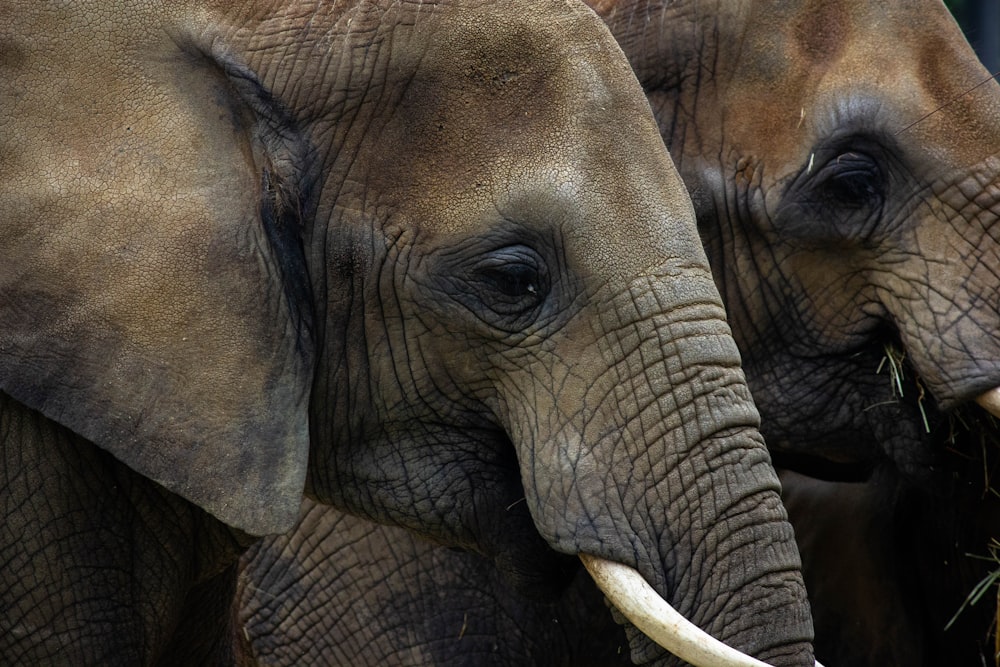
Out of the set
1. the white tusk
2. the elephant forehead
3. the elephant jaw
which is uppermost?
the elephant forehead

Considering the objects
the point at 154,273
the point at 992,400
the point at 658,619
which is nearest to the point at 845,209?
the point at 992,400

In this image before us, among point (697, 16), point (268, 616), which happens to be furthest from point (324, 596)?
point (697, 16)

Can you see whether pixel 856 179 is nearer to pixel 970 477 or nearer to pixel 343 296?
pixel 970 477

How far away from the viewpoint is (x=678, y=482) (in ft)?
11.6

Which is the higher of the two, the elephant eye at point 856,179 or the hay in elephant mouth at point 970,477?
the elephant eye at point 856,179

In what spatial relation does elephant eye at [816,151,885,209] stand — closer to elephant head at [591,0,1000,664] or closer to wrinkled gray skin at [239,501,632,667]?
elephant head at [591,0,1000,664]

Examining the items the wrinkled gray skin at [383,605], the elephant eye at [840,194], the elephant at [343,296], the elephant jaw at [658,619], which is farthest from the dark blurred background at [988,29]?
the elephant jaw at [658,619]

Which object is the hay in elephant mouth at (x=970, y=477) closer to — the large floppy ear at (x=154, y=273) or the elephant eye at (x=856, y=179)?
the elephant eye at (x=856, y=179)

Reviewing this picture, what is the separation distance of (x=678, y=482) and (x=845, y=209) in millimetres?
1476

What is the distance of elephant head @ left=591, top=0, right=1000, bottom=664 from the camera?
A: 4.62 meters

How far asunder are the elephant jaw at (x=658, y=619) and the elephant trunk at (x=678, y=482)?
0.03 m

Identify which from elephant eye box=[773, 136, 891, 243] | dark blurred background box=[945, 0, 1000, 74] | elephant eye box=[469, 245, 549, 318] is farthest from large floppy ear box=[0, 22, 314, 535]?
dark blurred background box=[945, 0, 1000, 74]

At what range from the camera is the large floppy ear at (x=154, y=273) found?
3471 mm

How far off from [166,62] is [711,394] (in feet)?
3.97
